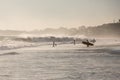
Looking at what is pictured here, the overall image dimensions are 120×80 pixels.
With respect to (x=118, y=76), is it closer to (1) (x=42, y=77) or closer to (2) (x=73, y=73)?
(2) (x=73, y=73)

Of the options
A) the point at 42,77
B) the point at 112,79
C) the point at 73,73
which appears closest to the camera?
the point at 112,79

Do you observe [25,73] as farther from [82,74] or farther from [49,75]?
[82,74]

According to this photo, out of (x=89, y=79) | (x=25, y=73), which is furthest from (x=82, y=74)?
(x=25, y=73)

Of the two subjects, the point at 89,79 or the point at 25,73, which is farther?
the point at 25,73

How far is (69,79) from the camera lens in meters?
17.7

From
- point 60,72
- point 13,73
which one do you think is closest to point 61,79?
point 60,72

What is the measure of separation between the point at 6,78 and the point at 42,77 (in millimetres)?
2171

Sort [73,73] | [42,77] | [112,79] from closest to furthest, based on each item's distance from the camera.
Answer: [112,79], [42,77], [73,73]

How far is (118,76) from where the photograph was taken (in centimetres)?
1827

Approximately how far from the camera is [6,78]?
1836 cm

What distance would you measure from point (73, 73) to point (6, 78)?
445 cm

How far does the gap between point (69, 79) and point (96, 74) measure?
7.88 ft

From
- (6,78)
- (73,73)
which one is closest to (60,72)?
(73,73)

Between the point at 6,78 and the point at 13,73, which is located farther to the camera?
the point at 13,73
